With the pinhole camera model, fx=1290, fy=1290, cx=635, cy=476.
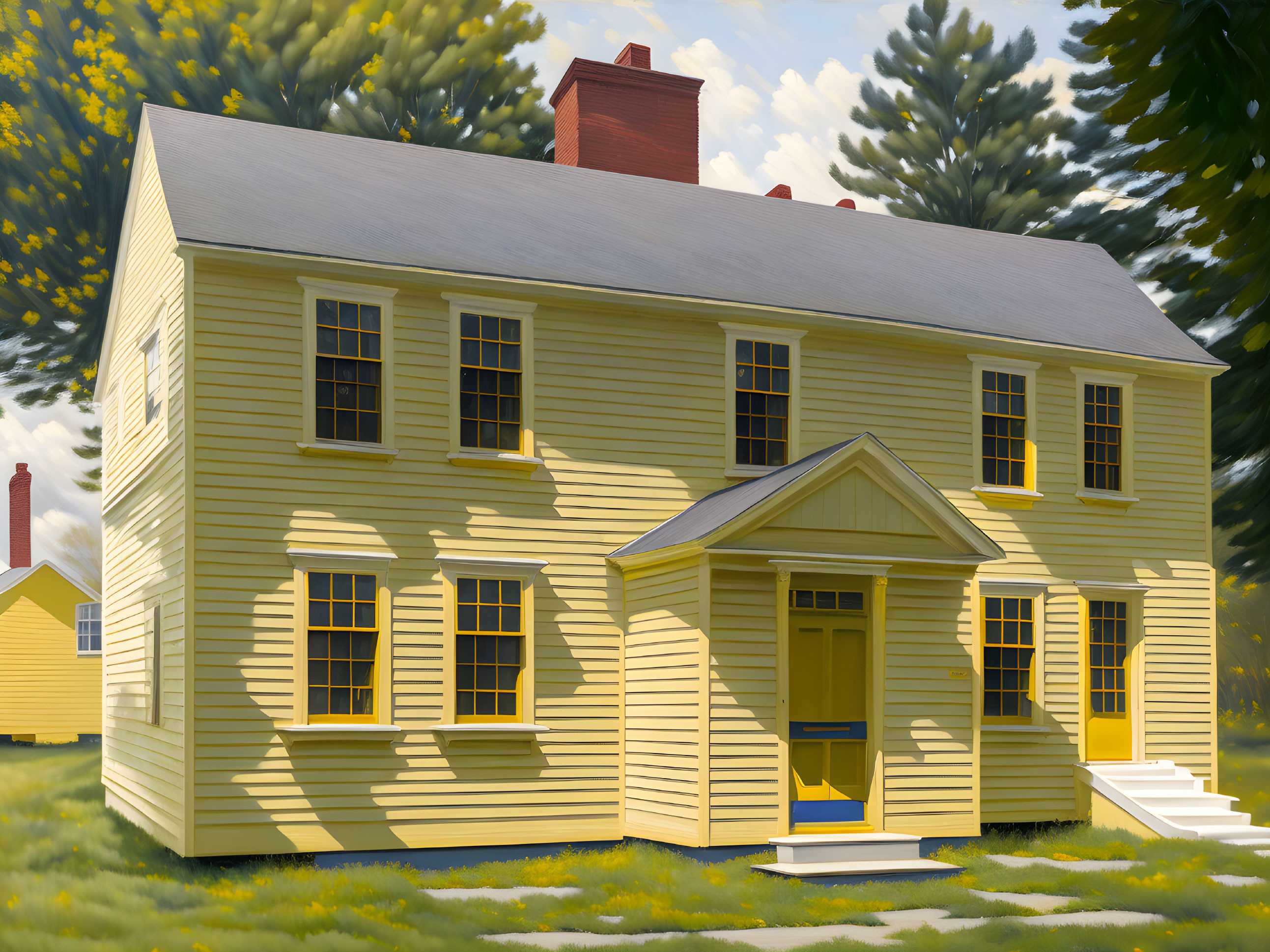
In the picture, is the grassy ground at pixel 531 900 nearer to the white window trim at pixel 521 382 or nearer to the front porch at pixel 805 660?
the front porch at pixel 805 660

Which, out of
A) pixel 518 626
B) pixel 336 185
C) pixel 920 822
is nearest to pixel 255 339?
pixel 336 185

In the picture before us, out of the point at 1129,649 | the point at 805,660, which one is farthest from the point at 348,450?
the point at 1129,649

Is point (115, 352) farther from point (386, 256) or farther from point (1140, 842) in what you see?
point (1140, 842)

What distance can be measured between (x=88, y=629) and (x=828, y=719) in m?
25.7

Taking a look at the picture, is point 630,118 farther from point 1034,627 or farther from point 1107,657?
point 1107,657

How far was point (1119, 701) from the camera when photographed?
17.7 metres

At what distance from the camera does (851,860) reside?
13711 mm

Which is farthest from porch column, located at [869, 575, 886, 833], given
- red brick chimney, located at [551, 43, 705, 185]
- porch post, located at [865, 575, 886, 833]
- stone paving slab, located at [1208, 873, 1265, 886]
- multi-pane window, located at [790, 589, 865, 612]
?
red brick chimney, located at [551, 43, 705, 185]

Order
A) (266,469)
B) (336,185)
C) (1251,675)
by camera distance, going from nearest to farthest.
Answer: (266,469) < (336,185) < (1251,675)

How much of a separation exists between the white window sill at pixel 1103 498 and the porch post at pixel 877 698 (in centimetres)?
446

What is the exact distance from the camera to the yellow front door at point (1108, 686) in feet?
57.1

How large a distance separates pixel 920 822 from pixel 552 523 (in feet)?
17.8

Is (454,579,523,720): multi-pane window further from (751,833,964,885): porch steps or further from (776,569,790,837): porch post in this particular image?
(751,833,964,885): porch steps

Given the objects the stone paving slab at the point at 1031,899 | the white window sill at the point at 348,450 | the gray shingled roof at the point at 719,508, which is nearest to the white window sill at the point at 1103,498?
the gray shingled roof at the point at 719,508
